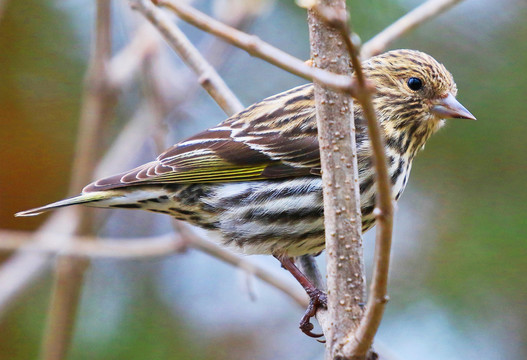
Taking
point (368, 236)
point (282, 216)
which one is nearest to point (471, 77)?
point (368, 236)

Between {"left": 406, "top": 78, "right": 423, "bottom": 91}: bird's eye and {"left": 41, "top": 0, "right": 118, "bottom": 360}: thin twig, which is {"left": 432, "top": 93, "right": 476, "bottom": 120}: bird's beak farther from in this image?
{"left": 41, "top": 0, "right": 118, "bottom": 360}: thin twig

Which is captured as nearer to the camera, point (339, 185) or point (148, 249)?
point (339, 185)

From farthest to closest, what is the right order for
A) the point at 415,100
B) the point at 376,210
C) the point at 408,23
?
the point at 415,100, the point at 408,23, the point at 376,210

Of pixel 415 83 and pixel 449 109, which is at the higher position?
pixel 415 83

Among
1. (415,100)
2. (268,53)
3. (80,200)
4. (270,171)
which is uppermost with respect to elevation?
(415,100)

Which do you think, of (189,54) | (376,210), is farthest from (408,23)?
(376,210)

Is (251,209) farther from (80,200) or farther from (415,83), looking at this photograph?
(415,83)

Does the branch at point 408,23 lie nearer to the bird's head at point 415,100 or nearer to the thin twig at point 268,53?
the bird's head at point 415,100

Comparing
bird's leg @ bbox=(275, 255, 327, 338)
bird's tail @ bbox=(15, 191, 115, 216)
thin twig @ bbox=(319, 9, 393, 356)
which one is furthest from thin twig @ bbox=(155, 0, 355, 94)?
bird's leg @ bbox=(275, 255, 327, 338)
